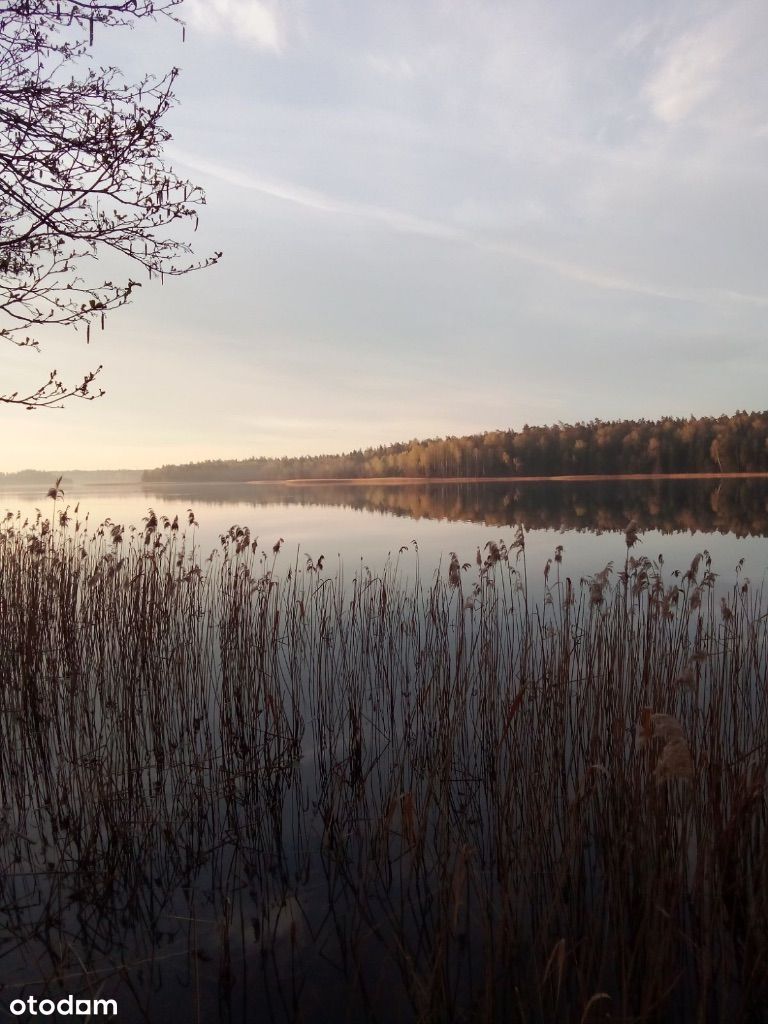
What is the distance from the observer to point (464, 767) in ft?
12.7

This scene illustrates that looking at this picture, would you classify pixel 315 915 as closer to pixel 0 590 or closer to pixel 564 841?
pixel 564 841

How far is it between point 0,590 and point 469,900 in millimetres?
4600

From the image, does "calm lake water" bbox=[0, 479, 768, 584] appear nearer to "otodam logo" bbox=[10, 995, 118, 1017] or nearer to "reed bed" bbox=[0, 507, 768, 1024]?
"reed bed" bbox=[0, 507, 768, 1024]

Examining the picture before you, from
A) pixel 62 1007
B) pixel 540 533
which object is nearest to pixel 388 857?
pixel 62 1007

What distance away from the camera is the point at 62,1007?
221 centimetres

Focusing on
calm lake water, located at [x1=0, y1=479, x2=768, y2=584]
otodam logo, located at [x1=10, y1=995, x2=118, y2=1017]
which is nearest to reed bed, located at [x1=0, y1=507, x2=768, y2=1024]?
otodam logo, located at [x1=10, y1=995, x2=118, y2=1017]

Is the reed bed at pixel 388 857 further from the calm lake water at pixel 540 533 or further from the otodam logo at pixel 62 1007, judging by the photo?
the calm lake water at pixel 540 533

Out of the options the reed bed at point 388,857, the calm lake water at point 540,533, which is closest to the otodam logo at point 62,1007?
the reed bed at point 388,857

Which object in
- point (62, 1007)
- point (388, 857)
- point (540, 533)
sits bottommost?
point (62, 1007)

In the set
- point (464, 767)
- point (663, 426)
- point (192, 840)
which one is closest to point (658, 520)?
point (464, 767)

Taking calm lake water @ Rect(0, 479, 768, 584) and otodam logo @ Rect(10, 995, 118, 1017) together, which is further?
calm lake water @ Rect(0, 479, 768, 584)

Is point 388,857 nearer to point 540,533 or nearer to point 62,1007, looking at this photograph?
point 62,1007

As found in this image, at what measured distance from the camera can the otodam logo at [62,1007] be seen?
217cm

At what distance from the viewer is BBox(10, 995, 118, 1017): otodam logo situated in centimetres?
217
